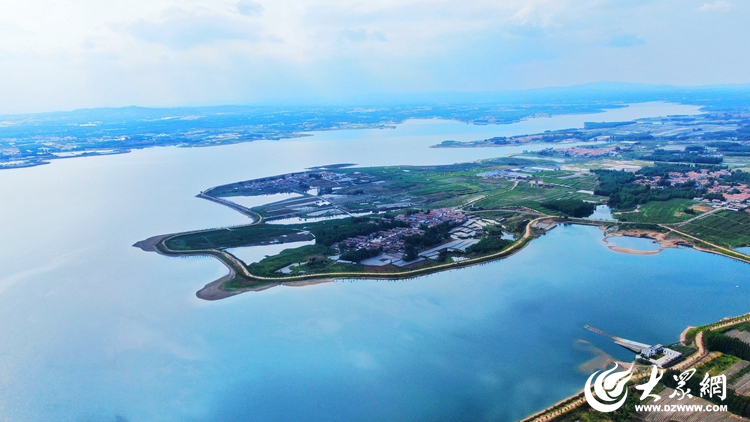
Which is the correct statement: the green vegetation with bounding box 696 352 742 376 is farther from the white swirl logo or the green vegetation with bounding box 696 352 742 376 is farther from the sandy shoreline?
the sandy shoreline

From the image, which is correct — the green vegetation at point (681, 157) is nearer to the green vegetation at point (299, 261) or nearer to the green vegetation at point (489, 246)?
the green vegetation at point (489, 246)

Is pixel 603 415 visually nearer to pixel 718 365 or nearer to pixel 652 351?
pixel 652 351

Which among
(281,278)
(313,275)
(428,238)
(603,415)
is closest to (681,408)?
(603,415)

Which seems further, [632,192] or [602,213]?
[632,192]

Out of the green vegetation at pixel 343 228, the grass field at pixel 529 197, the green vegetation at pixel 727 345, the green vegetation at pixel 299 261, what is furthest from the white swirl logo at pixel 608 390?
the grass field at pixel 529 197

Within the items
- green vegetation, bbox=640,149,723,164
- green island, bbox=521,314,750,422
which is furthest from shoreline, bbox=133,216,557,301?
green vegetation, bbox=640,149,723,164
